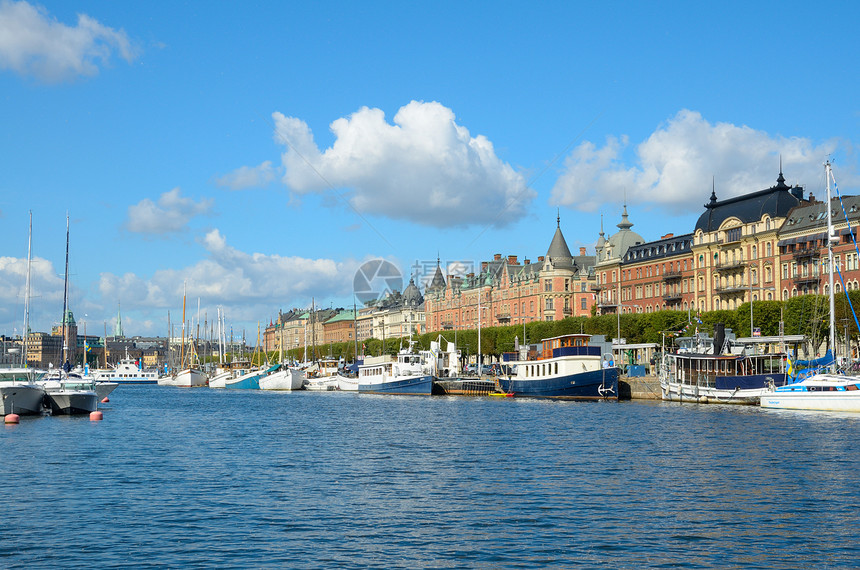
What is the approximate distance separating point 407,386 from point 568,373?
83.6ft

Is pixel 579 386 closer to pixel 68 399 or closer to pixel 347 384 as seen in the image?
pixel 68 399

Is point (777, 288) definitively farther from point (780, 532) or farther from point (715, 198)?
Answer: point (780, 532)

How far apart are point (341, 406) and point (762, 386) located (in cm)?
3599

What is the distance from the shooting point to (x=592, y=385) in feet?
285

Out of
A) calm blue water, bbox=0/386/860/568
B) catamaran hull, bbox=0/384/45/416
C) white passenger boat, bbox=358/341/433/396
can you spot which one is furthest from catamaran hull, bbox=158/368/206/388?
calm blue water, bbox=0/386/860/568

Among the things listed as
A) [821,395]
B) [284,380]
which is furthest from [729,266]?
[284,380]

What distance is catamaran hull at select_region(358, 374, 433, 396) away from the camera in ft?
349

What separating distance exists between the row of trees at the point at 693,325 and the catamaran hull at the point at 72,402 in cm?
5312

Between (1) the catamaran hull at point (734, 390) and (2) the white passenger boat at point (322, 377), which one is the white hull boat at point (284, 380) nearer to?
(2) the white passenger boat at point (322, 377)

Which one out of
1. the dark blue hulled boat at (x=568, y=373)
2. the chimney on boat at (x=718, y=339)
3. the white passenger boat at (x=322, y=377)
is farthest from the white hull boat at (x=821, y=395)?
the white passenger boat at (x=322, y=377)

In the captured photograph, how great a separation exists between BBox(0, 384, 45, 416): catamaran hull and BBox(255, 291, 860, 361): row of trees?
188 feet

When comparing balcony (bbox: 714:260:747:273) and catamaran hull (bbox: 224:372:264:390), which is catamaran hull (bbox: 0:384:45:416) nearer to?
balcony (bbox: 714:260:747:273)

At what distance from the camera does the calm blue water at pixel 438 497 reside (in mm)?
23125

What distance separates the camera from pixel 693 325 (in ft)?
364
